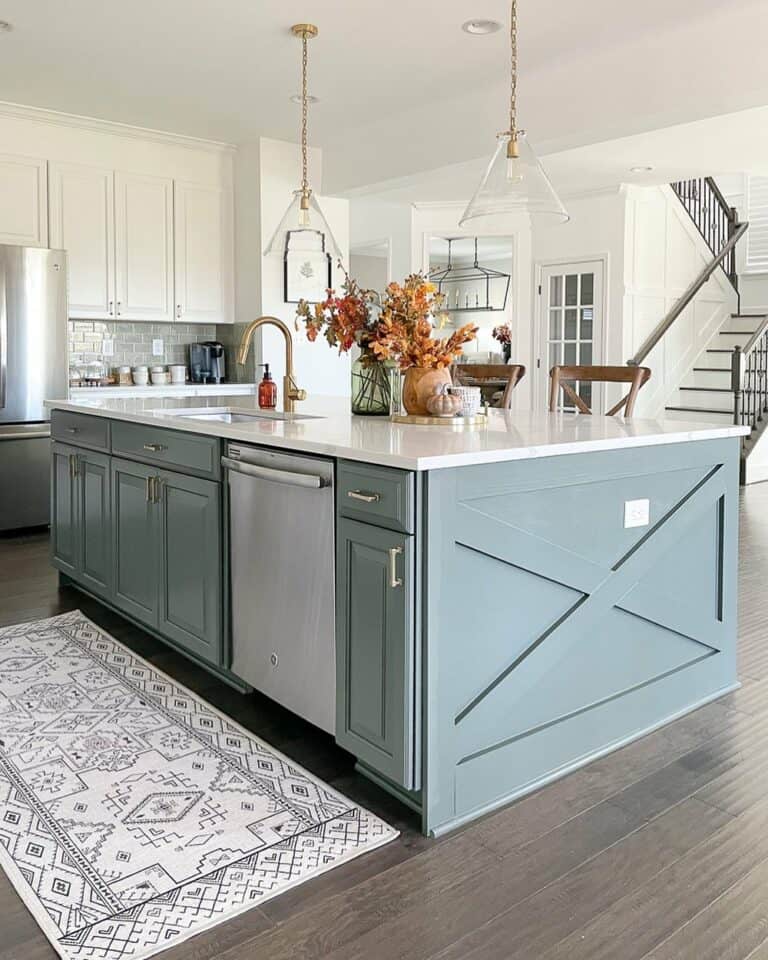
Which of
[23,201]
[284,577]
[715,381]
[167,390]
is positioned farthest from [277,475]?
[715,381]

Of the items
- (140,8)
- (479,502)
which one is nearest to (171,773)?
(479,502)

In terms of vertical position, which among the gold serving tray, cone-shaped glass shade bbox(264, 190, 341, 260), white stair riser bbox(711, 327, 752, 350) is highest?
cone-shaped glass shade bbox(264, 190, 341, 260)

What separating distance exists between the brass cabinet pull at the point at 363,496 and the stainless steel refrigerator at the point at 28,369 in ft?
12.7

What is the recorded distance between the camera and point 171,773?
234 cm

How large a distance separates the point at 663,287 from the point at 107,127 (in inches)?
210

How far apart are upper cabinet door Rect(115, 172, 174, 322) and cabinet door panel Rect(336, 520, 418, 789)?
4.61 meters

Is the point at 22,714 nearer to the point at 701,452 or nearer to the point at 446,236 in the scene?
the point at 701,452

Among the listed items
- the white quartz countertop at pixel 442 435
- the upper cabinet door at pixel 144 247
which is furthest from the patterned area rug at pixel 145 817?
the upper cabinet door at pixel 144 247

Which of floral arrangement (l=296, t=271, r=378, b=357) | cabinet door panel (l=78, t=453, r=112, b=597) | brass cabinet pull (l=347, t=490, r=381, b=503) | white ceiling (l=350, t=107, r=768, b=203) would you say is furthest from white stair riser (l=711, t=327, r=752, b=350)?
brass cabinet pull (l=347, t=490, r=381, b=503)

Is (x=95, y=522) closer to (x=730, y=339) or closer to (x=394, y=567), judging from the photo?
(x=394, y=567)

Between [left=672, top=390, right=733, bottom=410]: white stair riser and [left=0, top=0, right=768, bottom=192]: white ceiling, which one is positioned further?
[left=672, top=390, right=733, bottom=410]: white stair riser

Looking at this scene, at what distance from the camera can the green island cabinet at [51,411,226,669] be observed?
2.89 m

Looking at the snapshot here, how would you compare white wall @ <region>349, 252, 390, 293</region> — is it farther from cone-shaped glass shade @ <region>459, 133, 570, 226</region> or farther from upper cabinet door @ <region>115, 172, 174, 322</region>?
cone-shaped glass shade @ <region>459, 133, 570, 226</region>

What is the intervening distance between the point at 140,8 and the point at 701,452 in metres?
3.35
